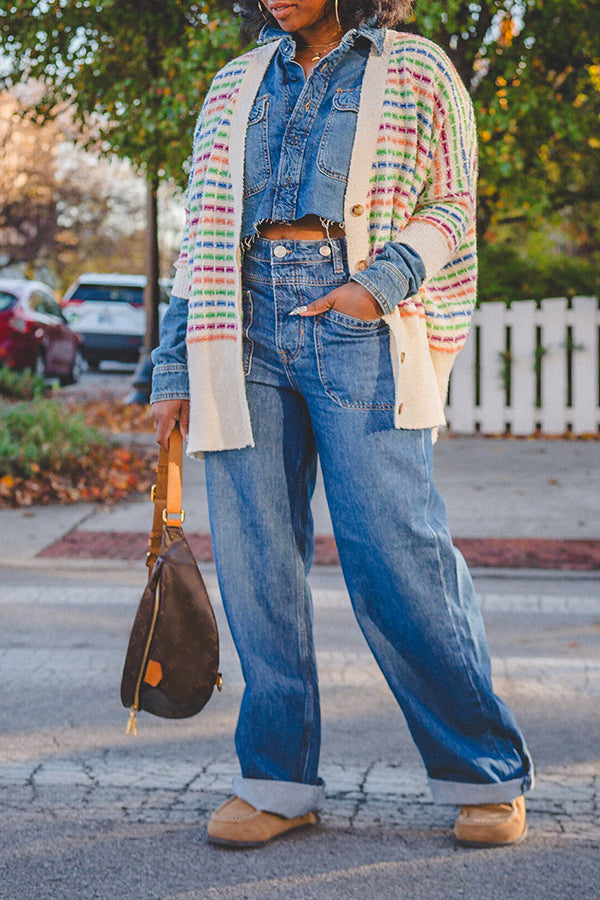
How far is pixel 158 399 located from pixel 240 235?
1.38 ft

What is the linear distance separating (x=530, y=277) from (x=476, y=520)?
5238 millimetres

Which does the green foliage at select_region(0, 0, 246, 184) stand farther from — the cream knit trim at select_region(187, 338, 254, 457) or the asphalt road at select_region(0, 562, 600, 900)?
the cream knit trim at select_region(187, 338, 254, 457)

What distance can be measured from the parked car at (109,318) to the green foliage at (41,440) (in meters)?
12.9

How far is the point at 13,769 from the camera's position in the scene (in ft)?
10.5

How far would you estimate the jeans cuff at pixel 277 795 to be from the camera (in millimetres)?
2666

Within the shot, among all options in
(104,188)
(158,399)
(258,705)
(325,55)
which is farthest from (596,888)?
(104,188)

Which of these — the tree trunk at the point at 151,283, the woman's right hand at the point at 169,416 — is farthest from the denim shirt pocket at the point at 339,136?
the tree trunk at the point at 151,283

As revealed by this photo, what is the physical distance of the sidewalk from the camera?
6027mm

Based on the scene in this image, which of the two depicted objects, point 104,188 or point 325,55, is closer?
point 325,55

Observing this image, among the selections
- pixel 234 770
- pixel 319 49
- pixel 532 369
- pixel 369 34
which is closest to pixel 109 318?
pixel 532 369

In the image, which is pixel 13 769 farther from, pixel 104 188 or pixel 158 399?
pixel 104 188

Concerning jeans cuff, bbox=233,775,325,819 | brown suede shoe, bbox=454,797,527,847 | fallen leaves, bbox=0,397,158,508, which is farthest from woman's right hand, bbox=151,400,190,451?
fallen leaves, bbox=0,397,158,508

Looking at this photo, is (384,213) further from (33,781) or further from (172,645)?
(33,781)

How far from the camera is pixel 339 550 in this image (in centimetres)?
262
